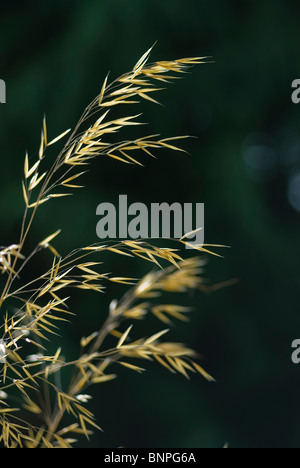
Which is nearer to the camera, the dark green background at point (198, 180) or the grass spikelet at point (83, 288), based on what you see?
the grass spikelet at point (83, 288)

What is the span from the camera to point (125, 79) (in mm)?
708

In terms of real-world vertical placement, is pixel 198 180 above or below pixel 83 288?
above

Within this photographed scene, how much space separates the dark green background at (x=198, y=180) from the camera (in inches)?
116

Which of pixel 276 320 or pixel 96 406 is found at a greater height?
pixel 276 320

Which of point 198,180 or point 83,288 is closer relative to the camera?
point 83,288

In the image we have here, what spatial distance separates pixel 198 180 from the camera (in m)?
3.12

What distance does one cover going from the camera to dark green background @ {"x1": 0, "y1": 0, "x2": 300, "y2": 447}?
9.70 feet

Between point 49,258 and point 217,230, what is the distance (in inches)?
33.5

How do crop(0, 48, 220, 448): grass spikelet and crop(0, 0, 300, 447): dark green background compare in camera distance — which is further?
crop(0, 0, 300, 447): dark green background

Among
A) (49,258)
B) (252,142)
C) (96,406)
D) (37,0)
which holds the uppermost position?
(37,0)
